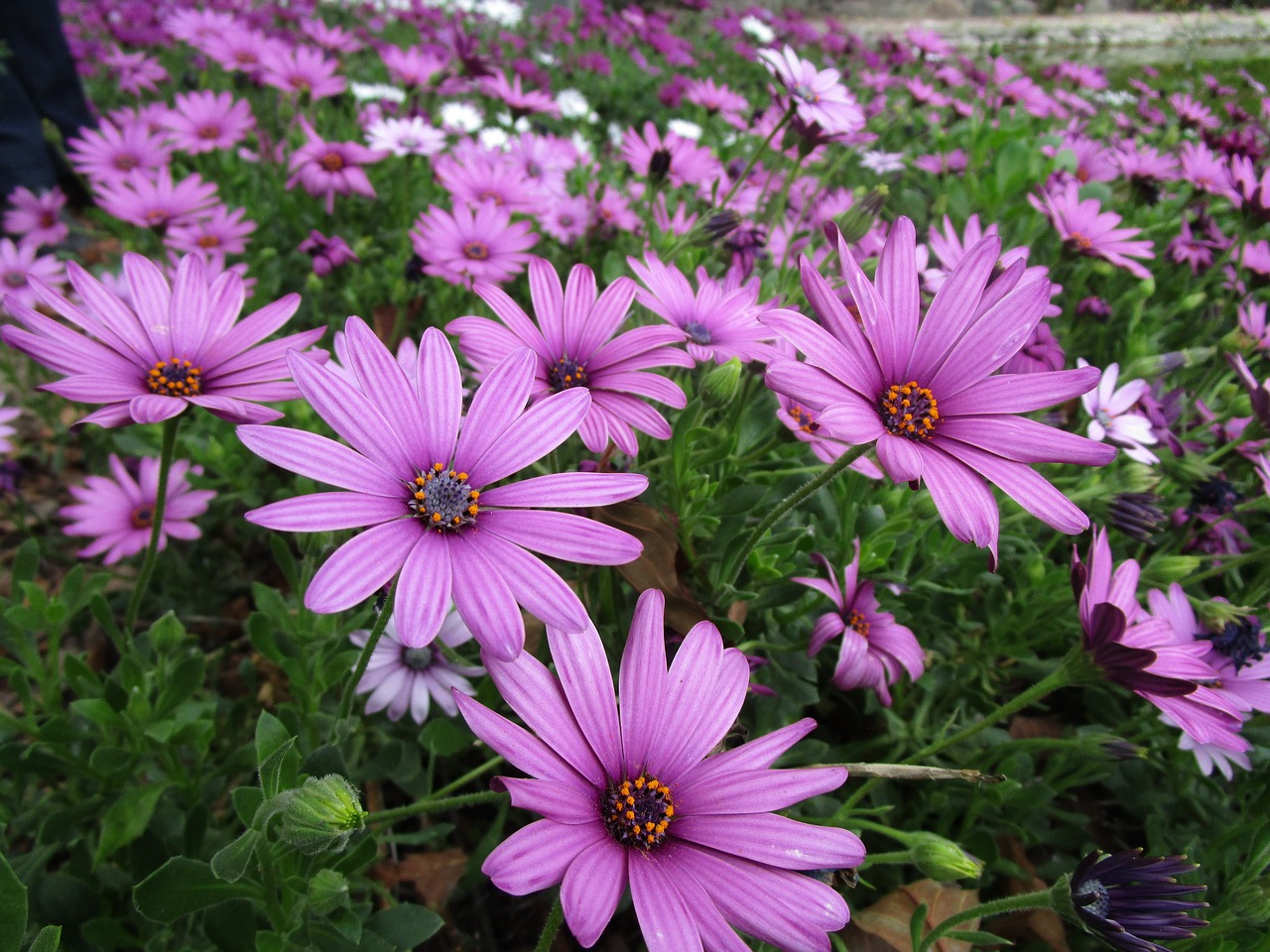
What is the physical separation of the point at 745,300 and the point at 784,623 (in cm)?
63

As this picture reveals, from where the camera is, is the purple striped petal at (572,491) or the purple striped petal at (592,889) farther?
the purple striped petal at (572,491)

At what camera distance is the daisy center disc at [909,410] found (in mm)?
988

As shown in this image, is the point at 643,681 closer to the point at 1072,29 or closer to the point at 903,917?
the point at 903,917

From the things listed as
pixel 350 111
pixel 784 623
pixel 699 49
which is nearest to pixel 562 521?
pixel 784 623

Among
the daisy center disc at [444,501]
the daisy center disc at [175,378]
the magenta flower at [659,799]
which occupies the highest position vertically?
the daisy center disc at [444,501]

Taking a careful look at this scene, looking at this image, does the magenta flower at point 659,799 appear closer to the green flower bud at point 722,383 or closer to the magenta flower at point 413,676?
the green flower bud at point 722,383

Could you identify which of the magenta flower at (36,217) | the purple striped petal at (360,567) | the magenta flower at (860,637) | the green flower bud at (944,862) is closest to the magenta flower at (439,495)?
the purple striped petal at (360,567)

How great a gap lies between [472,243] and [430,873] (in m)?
1.51

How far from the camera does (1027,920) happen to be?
1479 millimetres

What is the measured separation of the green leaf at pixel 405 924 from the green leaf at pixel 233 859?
0.99 feet

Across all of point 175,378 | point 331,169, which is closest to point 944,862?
point 175,378

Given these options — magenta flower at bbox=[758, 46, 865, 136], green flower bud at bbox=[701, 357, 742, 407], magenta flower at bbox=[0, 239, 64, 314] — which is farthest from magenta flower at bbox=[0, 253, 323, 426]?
magenta flower at bbox=[0, 239, 64, 314]

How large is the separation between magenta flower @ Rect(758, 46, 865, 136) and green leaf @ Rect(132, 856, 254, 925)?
1909mm

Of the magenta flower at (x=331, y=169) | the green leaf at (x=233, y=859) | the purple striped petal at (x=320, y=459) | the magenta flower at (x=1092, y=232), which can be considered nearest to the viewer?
the purple striped petal at (x=320, y=459)
